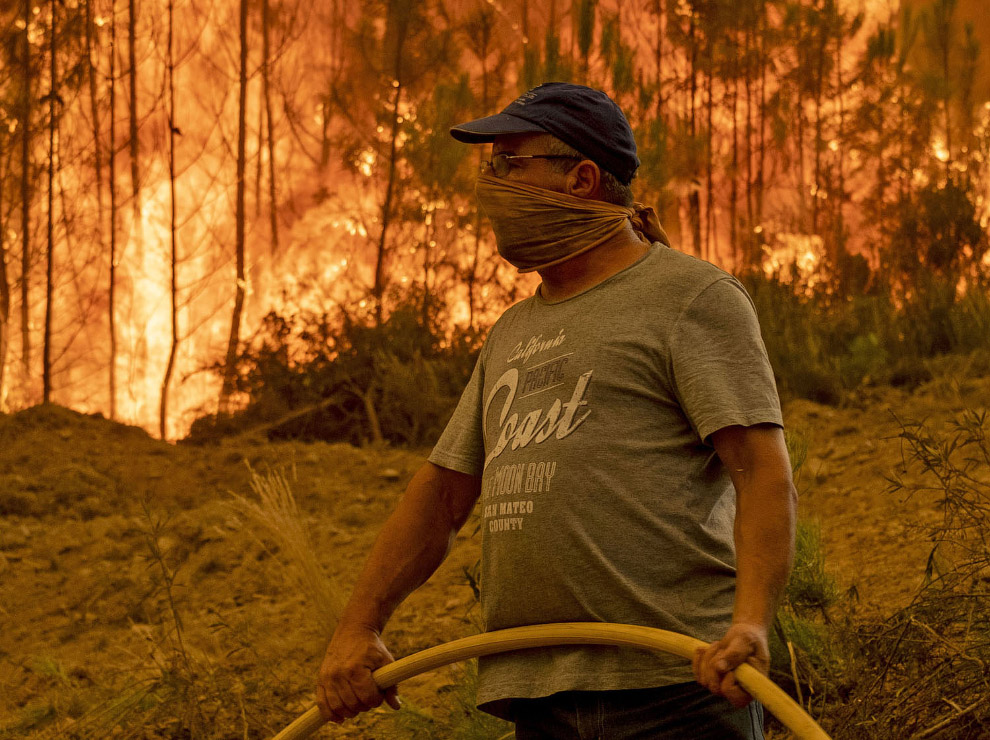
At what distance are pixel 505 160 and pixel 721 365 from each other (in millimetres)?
649

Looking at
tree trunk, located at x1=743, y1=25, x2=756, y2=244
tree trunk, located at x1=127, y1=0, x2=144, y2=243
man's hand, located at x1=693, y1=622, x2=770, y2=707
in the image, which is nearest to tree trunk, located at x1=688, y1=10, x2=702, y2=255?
tree trunk, located at x1=743, y1=25, x2=756, y2=244

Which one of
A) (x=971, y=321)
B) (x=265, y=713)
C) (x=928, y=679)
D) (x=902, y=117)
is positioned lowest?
(x=265, y=713)

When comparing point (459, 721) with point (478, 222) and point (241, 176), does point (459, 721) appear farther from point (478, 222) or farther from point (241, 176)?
point (241, 176)

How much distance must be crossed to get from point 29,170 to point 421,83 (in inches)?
141

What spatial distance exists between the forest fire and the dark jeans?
741 centimetres

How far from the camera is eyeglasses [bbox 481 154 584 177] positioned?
2193 mm

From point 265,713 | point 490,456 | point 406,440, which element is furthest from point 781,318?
point 490,456

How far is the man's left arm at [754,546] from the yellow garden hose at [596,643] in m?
0.03

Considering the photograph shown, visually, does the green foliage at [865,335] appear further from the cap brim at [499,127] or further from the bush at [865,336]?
the cap brim at [499,127]

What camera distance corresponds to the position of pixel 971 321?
288 inches

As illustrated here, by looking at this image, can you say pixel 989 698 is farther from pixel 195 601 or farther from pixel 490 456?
pixel 195 601

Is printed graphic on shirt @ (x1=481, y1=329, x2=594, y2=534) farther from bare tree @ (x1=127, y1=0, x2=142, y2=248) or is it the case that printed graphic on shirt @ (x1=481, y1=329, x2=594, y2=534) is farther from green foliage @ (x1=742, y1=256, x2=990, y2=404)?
bare tree @ (x1=127, y1=0, x2=142, y2=248)

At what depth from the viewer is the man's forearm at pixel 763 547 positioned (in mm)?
1725

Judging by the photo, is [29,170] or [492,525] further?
[29,170]
